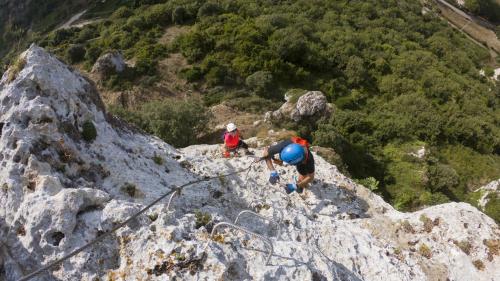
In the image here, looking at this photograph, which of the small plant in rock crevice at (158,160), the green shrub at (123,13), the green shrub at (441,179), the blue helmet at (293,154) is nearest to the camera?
the small plant in rock crevice at (158,160)

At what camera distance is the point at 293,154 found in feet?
34.5

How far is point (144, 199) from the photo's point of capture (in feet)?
25.8

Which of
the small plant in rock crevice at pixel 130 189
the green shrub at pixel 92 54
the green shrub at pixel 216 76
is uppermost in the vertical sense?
the small plant in rock crevice at pixel 130 189

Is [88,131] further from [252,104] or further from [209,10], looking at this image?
[209,10]

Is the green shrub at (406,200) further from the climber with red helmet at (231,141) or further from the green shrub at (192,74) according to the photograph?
the green shrub at (192,74)

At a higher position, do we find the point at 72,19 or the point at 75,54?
the point at 75,54

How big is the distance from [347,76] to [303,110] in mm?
13910

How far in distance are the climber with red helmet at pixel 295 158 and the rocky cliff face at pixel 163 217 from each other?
36 cm

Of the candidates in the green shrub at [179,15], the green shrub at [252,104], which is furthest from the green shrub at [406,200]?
the green shrub at [179,15]

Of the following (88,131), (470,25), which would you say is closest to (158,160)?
(88,131)

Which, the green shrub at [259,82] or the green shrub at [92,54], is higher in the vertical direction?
the green shrub at [259,82]

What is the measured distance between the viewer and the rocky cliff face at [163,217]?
6.20m

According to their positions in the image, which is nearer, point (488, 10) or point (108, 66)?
point (108, 66)

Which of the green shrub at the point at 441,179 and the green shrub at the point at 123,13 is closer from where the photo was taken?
the green shrub at the point at 441,179
